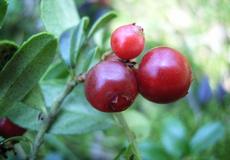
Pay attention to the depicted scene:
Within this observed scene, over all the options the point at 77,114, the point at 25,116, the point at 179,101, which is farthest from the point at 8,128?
the point at 179,101

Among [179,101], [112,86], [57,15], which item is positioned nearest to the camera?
[112,86]

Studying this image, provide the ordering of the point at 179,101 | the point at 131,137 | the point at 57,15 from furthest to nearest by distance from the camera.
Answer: the point at 179,101 → the point at 57,15 → the point at 131,137

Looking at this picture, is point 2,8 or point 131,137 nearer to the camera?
point 2,8

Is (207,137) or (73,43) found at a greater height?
(73,43)

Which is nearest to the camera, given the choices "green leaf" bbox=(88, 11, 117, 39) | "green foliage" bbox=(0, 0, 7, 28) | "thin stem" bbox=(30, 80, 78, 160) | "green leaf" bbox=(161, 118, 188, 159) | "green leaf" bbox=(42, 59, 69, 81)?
"green foliage" bbox=(0, 0, 7, 28)

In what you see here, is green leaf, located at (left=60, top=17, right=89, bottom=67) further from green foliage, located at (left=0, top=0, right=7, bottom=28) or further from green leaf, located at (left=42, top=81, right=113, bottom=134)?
green foliage, located at (left=0, top=0, right=7, bottom=28)

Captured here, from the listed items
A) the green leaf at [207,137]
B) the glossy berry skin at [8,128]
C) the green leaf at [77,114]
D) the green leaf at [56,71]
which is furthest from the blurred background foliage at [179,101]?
the glossy berry skin at [8,128]

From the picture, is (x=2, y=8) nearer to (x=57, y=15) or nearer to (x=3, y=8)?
(x=3, y=8)

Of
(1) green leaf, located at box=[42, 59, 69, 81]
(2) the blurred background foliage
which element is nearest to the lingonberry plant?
(1) green leaf, located at box=[42, 59, 69, 81]
